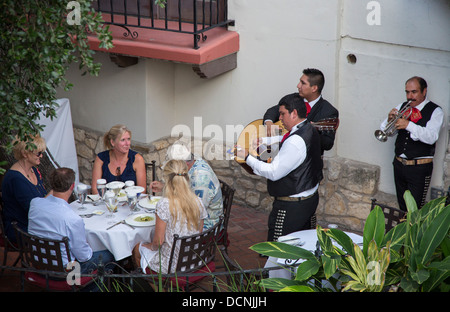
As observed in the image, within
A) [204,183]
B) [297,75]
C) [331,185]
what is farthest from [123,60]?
[331,185]

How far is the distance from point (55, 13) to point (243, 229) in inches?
149

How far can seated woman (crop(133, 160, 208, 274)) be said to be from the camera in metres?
4.66

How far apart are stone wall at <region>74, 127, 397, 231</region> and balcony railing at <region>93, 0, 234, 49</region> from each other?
1.47 metres

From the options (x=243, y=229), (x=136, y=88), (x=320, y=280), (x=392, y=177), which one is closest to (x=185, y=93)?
(x=136, y=88)

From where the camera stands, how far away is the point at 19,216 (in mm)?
5227

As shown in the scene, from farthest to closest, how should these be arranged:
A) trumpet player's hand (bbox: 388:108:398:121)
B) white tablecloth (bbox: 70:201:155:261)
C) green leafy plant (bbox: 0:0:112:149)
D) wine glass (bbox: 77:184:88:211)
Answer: trumpet player's hand (bbox: 388:108:398:121) < wine glass (bbox: 77:184:88:211) < white tablecloth (bbox: 70:201:155:261) < green leafy plant (bbox: 0:0:112:149)

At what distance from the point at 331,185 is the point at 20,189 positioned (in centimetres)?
334

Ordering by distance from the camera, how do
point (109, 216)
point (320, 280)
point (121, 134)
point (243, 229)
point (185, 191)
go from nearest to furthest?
point (320, 280) < point (185, 191) < point (109, 216) < point (121, 134) < point (243, 229)

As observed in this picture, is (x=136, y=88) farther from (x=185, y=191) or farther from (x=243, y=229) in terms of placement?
(x=185, y=191)


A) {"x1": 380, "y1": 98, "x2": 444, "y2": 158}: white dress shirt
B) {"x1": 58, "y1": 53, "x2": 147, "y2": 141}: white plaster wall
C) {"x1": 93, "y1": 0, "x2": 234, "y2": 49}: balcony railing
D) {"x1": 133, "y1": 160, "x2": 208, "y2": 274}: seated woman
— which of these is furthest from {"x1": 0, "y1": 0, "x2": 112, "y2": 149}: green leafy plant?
{"x1": 58, "y1": 53, "x2": 147, "y2": 141}: white plaster wall

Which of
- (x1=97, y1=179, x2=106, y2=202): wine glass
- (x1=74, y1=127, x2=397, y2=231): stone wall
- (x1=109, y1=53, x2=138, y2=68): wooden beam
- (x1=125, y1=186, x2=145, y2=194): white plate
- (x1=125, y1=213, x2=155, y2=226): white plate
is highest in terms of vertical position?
(x1=109, y1=53, x2=138, y2=68): wooden beam

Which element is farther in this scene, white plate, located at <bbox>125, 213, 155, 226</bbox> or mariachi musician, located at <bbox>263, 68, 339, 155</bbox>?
mariachi musician, located at <bbox>263, 68, 339, 155</bbox>

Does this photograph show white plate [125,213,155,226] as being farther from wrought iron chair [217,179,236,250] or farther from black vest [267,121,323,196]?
black vest [267,121,323,196]

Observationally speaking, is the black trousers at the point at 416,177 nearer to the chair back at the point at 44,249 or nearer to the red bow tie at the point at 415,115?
the red bow tie at the point at 415,115
